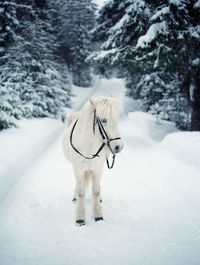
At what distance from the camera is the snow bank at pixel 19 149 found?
474 cm

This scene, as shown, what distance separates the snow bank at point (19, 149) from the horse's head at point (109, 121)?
2.89 metres

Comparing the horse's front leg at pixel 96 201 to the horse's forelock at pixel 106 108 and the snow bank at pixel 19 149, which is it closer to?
the horse's forelock at pixel 106 108

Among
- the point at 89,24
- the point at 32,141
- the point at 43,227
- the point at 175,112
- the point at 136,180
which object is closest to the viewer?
the point at 43,227

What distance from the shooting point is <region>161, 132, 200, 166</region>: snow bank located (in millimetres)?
5495

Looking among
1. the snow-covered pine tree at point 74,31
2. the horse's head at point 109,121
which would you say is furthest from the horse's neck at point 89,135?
the snow-covered pine tree at point 74,31

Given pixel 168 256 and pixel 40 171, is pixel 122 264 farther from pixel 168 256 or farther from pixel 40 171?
pixel 40 171

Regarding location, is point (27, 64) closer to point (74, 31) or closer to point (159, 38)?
point (159, 38)

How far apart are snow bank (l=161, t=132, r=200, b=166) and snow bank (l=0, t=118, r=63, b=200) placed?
4.91 meters

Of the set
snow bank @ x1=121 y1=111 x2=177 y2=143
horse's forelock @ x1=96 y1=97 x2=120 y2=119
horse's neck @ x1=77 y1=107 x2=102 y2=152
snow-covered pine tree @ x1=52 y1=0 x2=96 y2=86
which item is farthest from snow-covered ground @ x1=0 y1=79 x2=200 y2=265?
snow-covered pine tree @ x1=52 y1=0 x2=96 y2=86

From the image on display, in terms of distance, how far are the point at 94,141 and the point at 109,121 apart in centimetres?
50

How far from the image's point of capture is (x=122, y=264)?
2.33 meters

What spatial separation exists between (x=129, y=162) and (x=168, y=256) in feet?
13.6

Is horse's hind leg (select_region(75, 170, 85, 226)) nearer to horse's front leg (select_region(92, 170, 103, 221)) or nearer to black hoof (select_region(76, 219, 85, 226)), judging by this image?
black hoof (select_region(76, 219, 85, 226))

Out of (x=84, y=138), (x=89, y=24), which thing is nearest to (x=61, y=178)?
(x=84, y=138)
